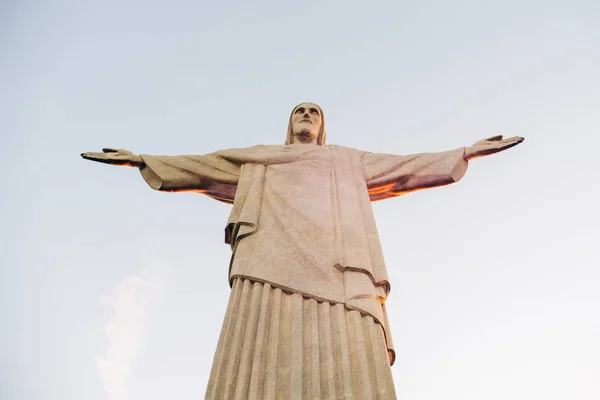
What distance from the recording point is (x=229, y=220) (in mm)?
7992

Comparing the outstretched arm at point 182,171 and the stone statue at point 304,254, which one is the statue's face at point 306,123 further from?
the outstretched arm at point 182,171

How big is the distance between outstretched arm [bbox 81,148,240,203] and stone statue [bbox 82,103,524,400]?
0.02 m

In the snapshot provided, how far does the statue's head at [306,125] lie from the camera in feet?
33.3

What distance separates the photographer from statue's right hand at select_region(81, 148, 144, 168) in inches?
363

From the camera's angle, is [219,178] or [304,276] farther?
[219,178]

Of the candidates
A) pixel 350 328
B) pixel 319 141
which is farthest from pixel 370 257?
pixel 319 141

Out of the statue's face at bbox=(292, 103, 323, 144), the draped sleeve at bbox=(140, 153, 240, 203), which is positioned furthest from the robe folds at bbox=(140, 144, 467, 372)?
the statue's face at bbox=(292, 103, 323, 144)

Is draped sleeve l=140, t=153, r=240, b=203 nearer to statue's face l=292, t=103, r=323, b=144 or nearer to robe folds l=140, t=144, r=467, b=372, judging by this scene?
robe folds l=140, t=144, r=467, b=372

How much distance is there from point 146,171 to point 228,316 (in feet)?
11.5

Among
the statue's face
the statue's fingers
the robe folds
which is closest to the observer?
the robe folds

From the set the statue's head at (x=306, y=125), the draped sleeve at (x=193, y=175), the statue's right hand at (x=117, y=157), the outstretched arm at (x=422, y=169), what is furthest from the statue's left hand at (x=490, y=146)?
the statue's right hand at (x=117, y=157)

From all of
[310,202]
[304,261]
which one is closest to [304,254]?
[304,261]

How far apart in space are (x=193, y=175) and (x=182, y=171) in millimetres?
172

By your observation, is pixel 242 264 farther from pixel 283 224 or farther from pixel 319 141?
pixel 319 141
